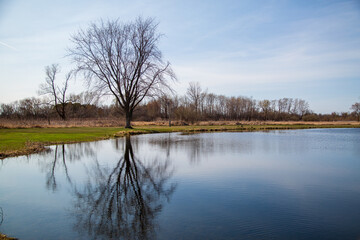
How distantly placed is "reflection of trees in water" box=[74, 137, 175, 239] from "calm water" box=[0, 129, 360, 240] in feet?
0.07

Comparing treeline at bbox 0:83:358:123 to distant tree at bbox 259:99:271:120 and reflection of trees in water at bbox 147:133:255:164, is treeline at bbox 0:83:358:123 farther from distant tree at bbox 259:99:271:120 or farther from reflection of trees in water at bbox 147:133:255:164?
reflection of trees in water at bbox 147:133:255:164

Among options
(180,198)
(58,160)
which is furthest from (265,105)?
(180,198)

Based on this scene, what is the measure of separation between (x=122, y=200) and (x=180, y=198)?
147 centimetres

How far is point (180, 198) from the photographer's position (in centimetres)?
654

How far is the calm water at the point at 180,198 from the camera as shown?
475 cm

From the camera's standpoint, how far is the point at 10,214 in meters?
5.53

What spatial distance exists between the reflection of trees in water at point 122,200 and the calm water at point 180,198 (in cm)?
2

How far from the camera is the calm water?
4754 millimetres

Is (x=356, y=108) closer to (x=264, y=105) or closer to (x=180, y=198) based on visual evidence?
(x=264, y=105)

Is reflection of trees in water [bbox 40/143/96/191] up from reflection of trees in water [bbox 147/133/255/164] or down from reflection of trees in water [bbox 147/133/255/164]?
down

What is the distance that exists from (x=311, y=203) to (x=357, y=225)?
1296 mm

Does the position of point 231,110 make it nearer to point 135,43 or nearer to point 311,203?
point 135,43

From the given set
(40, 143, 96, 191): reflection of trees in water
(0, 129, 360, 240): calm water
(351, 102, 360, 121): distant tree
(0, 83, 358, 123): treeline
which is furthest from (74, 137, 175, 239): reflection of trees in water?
(351, 102, 360, 121): distant tree

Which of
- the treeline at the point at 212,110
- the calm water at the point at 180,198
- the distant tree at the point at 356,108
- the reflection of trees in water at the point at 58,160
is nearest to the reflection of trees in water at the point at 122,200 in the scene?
the calm water at the point at 180,198
